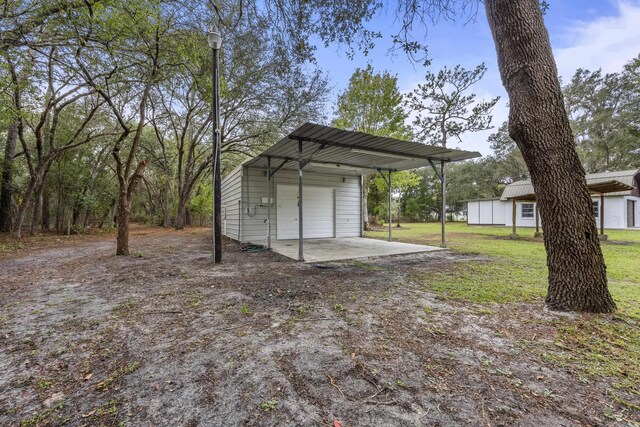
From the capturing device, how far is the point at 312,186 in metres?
9.59

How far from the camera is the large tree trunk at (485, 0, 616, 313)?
8.46 feet

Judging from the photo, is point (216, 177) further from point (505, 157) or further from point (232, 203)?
point (505, 157)

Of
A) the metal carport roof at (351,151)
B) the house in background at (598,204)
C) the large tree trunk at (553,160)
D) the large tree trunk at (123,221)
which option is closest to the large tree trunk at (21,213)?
the large tree trunk at (123,221)

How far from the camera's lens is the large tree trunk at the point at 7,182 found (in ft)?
30.8

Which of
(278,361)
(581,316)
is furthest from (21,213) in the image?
(581,316)

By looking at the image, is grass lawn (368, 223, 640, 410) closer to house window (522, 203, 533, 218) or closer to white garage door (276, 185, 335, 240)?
white garage door (276, 185, 335, 240)

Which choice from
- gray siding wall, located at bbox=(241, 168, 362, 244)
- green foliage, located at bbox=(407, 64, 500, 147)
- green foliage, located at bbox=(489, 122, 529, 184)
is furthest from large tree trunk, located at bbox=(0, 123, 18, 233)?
green foliage, located at bbox=(489, 122, 529, 184)

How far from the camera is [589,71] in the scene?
18.2m

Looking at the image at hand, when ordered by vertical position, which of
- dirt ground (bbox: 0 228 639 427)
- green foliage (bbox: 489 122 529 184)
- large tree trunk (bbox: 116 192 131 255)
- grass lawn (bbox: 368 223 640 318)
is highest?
green foliage (bbox: 489 122 529 184)

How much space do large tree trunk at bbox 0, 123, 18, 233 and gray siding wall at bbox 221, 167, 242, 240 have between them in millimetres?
7325

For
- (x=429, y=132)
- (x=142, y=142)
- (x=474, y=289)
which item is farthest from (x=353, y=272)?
(x=142, y=142)

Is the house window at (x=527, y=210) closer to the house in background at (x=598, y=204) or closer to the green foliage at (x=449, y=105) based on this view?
the house in background at (x=598, y=204)

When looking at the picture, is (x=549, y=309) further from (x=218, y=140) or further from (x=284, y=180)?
(x=284, y=180)

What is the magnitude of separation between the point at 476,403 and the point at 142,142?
1795cm
